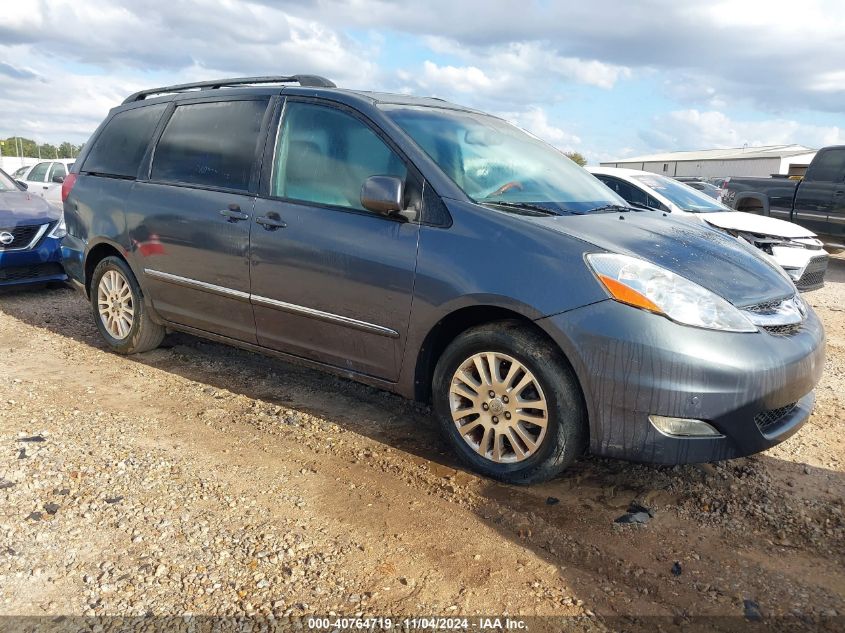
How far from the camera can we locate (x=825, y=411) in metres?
4.37

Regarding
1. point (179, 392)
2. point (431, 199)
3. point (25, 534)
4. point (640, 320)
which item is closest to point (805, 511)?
point (640, 320)

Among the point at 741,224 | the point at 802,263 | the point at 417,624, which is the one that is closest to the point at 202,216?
the point at 417,624

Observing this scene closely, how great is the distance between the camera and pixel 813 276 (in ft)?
26.3

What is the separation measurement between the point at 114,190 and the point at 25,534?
2.95 m

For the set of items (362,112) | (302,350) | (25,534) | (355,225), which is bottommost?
(25,534)

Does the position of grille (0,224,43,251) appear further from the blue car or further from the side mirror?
the side mirror

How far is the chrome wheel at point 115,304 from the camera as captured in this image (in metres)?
5.04

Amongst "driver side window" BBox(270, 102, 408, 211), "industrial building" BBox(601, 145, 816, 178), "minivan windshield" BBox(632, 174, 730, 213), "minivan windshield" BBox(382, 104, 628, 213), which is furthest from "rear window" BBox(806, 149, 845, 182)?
"industrial building" BBox(601, 145, 816, 178)

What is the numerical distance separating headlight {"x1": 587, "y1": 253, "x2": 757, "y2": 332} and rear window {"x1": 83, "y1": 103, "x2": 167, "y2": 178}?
3502 mm

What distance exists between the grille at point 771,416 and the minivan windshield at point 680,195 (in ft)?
16.5

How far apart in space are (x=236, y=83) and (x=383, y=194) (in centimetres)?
198

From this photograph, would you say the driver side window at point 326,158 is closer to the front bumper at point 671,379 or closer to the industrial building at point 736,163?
the front bumper at point 671,379

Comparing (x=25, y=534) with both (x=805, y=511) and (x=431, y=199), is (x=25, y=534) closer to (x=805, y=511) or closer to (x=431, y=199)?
(x=431, y=199)

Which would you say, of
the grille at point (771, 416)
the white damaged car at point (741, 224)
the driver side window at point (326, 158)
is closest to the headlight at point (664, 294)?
the grille at point (771, 416)
